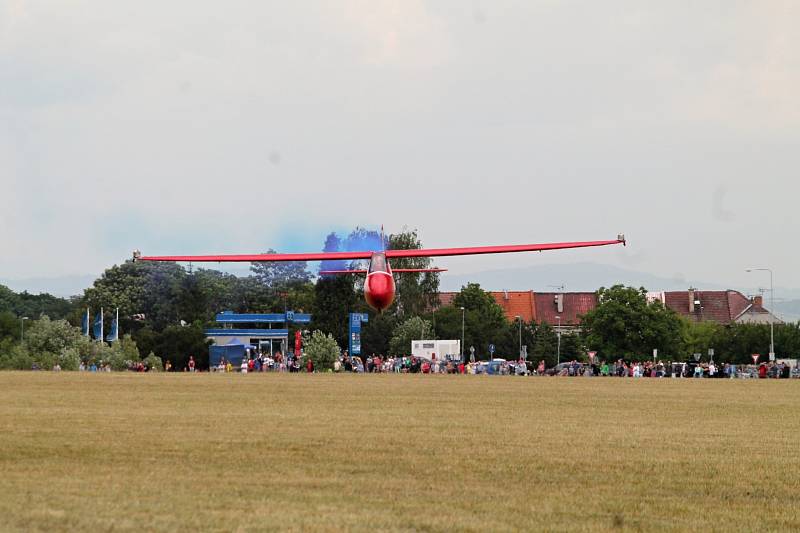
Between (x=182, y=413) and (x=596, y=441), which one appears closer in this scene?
(x=596, y=441)

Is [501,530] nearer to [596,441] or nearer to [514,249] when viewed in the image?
[596,441]

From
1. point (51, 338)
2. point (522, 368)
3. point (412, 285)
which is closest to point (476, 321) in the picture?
point (412, 285)

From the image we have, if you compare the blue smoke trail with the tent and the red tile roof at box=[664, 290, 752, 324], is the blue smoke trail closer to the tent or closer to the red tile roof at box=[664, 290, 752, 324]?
the tent

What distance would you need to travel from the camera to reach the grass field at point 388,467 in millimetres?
11008

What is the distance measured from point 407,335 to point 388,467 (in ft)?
345

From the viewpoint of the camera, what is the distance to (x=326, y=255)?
4862 cm

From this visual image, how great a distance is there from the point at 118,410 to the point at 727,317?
154621 mm

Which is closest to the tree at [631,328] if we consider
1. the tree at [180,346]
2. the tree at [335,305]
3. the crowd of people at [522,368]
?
the tree at [335,305]

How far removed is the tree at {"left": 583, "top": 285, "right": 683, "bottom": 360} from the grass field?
9151 cm

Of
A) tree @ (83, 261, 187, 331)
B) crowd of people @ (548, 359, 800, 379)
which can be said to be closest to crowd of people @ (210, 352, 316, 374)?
crowd of people @ (548, 359, 800, 379)

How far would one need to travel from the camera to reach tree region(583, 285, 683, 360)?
11731 cm

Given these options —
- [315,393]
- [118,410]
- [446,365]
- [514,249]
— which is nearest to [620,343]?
[446,365]

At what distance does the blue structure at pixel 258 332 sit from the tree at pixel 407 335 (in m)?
10.3

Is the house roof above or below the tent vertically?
above
